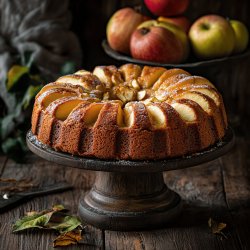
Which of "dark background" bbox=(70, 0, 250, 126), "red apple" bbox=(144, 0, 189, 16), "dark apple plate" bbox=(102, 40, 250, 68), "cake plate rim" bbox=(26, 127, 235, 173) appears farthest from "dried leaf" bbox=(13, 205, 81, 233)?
"dark background" bbox=(70, 0, 250, 126)

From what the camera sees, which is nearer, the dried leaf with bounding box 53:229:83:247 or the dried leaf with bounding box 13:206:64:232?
the dried leaf with bounding box 53:229:83:247

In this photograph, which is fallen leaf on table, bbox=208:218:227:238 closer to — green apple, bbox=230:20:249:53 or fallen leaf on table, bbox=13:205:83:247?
fallen leaf on table, bbox=13:205:83:247

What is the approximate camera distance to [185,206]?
298 centimetres

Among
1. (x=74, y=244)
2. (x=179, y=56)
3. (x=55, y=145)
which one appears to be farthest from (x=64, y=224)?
(x=179, y=56)

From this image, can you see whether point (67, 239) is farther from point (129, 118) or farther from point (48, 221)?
point (129, 118)

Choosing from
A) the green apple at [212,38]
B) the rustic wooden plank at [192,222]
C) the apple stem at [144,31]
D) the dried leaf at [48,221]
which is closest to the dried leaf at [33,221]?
the dried leaf at [48,221]

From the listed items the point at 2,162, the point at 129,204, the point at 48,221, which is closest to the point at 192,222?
the point at 129,204

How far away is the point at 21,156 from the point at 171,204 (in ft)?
3.25

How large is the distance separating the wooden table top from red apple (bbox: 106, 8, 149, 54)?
26.8 inches

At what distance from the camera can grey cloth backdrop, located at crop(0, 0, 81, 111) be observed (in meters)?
3.79

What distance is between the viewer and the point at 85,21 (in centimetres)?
410

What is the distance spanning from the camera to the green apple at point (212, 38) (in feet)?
11.0

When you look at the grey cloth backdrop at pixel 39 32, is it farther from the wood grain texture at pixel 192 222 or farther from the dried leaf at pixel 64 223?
the dried leaf at pixel 64 223

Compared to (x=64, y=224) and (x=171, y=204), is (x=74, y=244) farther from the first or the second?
(x=171, y=204)
